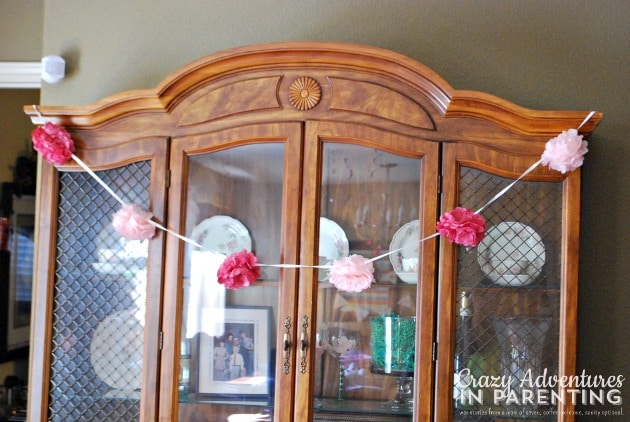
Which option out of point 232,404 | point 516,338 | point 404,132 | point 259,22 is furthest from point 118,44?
point 516,338

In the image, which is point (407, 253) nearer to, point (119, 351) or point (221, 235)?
point (221, 235)

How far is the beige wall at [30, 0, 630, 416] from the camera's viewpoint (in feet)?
7.57

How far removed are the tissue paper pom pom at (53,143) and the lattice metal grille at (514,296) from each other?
3.92 feet

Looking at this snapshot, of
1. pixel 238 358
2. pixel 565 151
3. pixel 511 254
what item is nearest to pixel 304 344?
pixel 238 358

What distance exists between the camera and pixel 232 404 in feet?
7.00

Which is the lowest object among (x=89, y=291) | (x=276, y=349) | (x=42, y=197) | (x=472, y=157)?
(x=276, y=349)

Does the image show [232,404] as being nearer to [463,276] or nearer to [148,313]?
[148,313]

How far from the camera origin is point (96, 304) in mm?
2215

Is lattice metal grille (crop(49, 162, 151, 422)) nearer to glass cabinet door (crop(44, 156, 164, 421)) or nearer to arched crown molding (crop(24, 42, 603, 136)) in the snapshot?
glass cabinet door (crop(44, 156, 164, 421))

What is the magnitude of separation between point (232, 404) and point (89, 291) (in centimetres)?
57

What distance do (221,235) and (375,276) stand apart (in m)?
0.48

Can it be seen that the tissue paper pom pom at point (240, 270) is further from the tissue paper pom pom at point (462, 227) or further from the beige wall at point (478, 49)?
the beige wall at point (478, 49)

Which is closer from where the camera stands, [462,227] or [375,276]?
[462,227]

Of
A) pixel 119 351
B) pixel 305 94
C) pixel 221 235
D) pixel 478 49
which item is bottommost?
pixel 119 351
